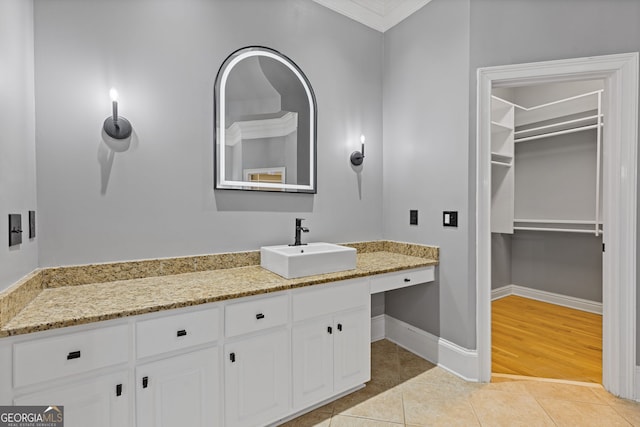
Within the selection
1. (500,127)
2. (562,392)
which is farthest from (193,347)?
(500,127)

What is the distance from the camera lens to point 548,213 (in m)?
3.56

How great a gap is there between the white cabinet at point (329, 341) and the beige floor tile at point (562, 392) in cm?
110

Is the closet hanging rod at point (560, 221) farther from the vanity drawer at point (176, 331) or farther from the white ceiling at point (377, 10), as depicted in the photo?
the vanity drawer at point (176, 331)

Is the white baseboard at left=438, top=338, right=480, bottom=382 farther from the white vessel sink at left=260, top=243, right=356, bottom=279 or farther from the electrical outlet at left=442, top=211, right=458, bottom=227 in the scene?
the white vessel sink at left=260, top=243, right=356, bottom=279

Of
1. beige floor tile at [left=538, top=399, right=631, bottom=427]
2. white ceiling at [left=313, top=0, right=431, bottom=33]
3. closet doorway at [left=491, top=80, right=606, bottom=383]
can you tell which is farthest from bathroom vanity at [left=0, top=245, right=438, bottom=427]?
white ceiling at [left=313, top=0, right=431, bottom=33]

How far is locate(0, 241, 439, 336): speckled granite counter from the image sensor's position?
3.66ft

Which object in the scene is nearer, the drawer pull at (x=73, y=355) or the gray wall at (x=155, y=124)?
the drawer pull at (x=73, y=355)

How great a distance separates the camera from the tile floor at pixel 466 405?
1.67 metres

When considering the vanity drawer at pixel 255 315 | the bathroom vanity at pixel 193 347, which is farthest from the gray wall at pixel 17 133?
the vanity drawer at pixel 255 315

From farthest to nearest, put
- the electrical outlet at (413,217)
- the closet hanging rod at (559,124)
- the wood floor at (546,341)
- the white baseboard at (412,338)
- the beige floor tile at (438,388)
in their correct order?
the closet hanging rod at (559,124)
the electrical outlet at (413,217)
the white baseboard at (412,338)
the wood floor at (546,341)
the beige floor tile at (438,388)

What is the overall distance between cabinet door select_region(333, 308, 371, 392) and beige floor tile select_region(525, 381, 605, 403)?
1.10m

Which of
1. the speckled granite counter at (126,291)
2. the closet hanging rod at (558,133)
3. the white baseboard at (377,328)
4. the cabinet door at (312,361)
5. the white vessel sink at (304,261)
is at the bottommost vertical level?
the white baseboard at (377,328)

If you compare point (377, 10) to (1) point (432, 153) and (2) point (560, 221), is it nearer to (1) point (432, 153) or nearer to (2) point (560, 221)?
(1) point (432, 153)

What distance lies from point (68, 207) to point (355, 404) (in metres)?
1.96
